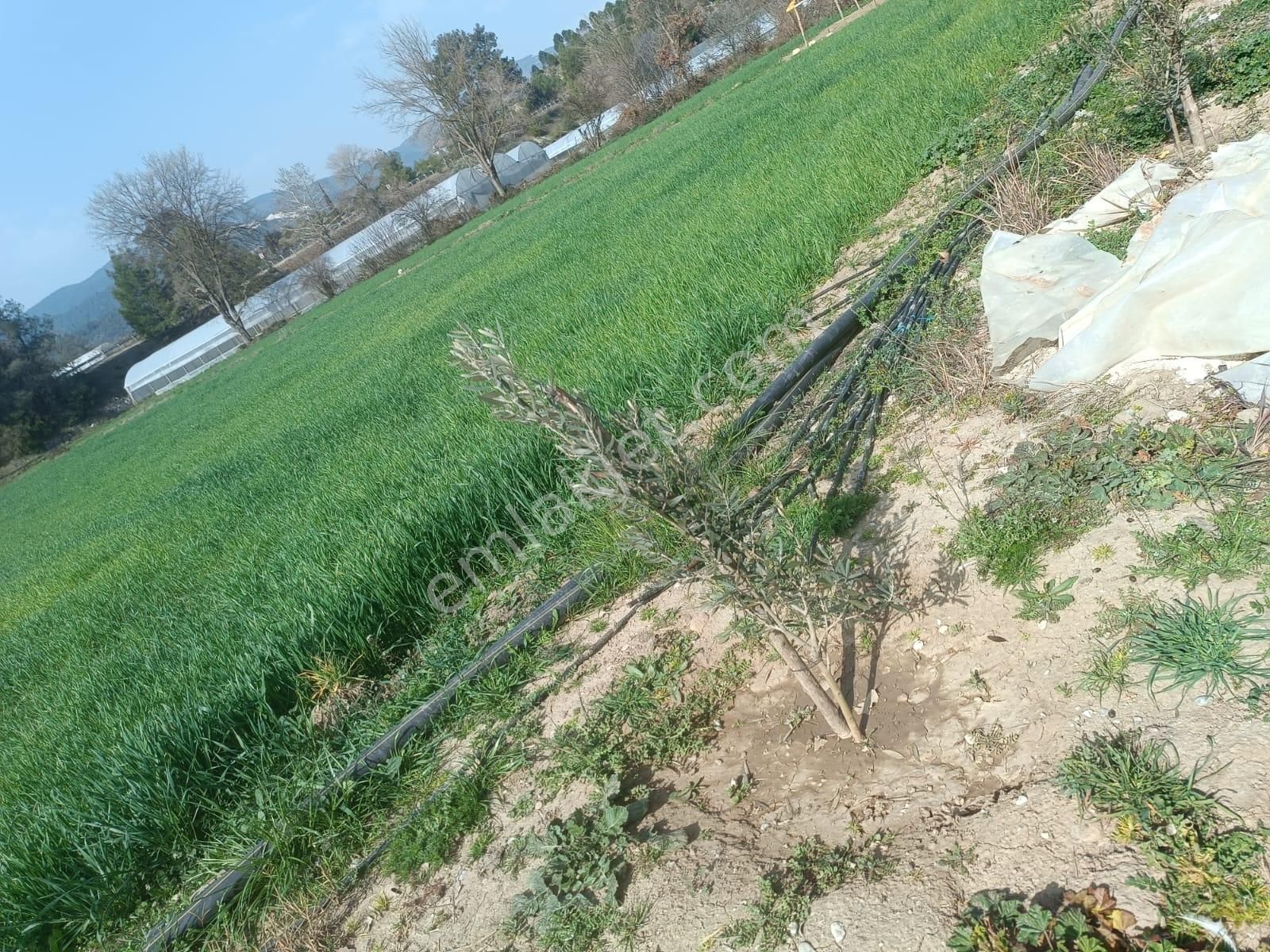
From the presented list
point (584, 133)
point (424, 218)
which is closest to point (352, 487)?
point (424, 218)

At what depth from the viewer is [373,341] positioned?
15852 millimetres

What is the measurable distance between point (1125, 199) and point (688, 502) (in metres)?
3.81

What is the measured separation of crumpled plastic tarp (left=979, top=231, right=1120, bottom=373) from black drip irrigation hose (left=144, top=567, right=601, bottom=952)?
7.38 ft

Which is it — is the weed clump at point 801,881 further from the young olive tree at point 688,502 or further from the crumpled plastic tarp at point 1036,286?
the crumpled plastic tarp at point 1036,286

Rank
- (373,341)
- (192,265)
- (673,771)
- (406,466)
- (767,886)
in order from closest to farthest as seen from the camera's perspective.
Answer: (767,886) → (673,771) → (406,466) → (373,341) → (192,265)

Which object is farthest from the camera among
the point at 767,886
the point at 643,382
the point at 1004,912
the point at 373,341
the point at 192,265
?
the point at 192,265

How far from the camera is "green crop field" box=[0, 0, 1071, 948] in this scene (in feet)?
10.8

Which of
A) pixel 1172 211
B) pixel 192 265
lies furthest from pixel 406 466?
pixel 192 265

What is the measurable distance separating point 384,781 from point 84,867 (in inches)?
49.8

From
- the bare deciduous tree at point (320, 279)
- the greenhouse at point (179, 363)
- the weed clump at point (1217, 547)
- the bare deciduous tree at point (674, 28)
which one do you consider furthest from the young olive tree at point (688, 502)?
the greenhouse at point (179, 363)

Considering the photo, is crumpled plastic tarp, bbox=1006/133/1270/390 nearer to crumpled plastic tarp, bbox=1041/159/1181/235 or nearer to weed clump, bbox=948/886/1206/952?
crumpled plastic tarp, bbox=1041/159/1181/235

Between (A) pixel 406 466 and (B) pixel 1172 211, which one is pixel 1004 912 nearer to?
(B) pixel 1172 211

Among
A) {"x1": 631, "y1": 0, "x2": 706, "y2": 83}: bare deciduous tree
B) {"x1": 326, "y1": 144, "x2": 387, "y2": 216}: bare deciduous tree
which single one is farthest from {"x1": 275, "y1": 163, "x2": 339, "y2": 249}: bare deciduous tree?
{"x1": 631, "y1": 0, "x2": 706, "y2": 83}: bare deciduous tree

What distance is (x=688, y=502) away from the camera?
1977mm
